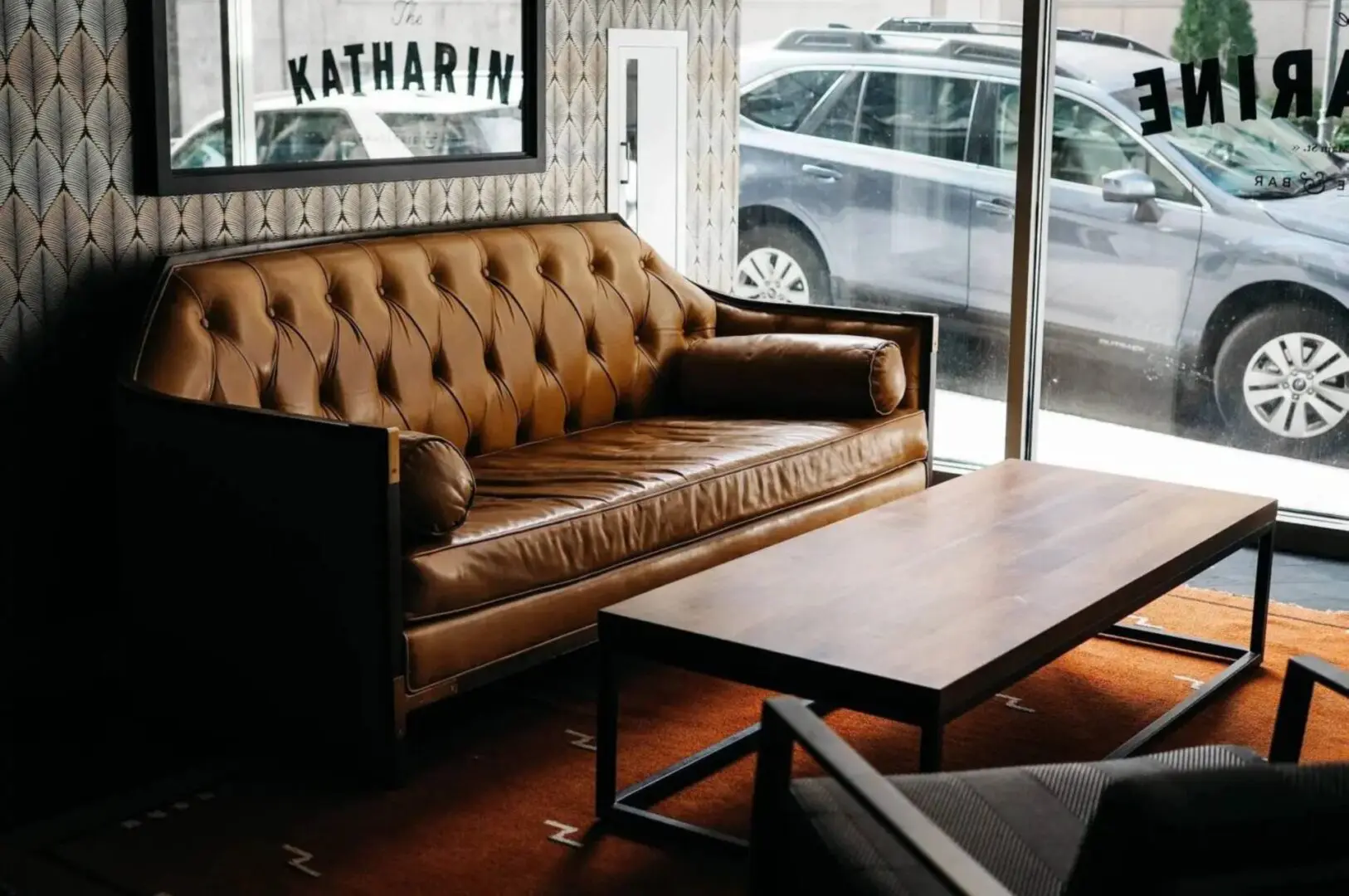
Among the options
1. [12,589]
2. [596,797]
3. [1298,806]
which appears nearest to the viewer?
[1298,806]

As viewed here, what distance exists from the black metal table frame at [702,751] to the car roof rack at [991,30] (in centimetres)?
175

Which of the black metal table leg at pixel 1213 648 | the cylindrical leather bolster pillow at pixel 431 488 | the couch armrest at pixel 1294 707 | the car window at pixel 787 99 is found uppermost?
the car window at pixel 787 99

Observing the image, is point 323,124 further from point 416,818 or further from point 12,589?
point 416,818

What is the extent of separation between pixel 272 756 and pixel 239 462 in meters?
0.55

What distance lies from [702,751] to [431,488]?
69 cm

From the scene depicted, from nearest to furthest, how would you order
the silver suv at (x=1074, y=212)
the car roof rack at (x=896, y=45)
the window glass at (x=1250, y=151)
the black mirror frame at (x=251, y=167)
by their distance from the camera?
the black mirror frame at (x=251, y=167) → the window glass at (x=1250, y=151) → the silver suv at (x=1074, y=212) → the car roof rack at (x=896, y=45)

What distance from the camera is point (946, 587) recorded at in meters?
2.86

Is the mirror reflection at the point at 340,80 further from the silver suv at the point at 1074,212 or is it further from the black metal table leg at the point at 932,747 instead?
the black metal table leg at the point at 932,747

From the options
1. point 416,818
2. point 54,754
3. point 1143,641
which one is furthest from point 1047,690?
point 54,754

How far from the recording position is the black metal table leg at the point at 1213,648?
10.5 ft

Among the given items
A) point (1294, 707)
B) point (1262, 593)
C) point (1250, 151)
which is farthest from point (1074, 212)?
point (1294, 707)

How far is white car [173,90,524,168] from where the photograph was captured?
11.9 feet

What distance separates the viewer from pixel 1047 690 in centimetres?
341

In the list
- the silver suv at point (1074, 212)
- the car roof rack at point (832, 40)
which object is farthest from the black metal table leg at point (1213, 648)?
the car roof rack at point (832, 40)
